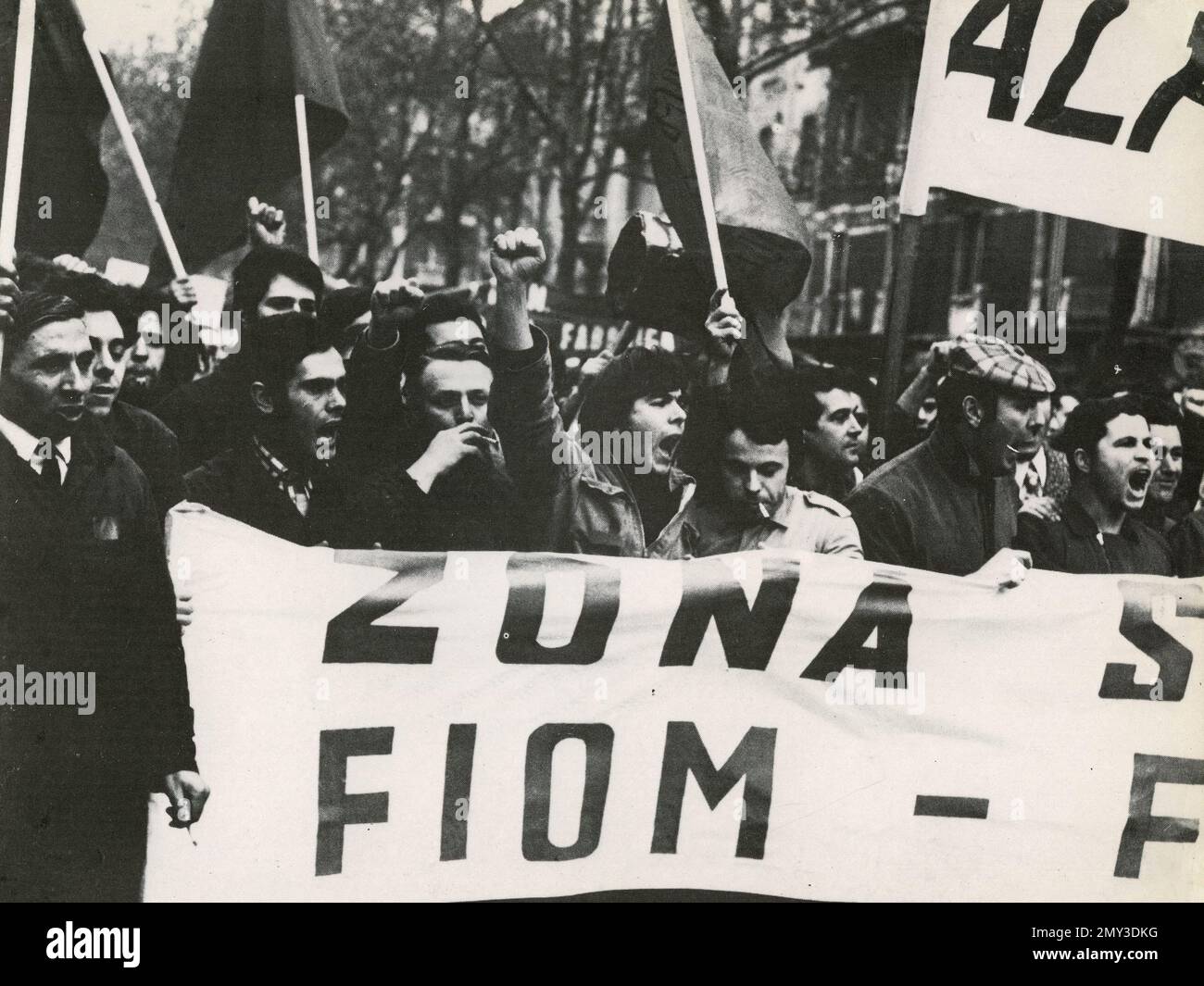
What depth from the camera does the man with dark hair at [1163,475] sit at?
14.4 ft

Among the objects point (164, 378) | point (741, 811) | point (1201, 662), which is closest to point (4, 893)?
point (164, 378)

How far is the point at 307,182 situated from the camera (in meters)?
3.97

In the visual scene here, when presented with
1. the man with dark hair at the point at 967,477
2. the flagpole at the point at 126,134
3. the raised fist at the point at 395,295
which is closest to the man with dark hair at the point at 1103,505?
the man with dark hair at the point at 967,477

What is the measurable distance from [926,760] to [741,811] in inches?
24.0

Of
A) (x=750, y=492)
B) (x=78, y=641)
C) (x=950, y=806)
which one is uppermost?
(x=750, y=492)

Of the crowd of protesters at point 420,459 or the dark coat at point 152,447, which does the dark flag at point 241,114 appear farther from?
the dark coat at point 152,447

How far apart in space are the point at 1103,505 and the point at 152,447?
9.97ft

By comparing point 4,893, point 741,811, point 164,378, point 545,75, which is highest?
point 545,75

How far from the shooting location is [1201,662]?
171 inches

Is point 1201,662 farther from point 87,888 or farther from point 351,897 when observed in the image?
point 87,888

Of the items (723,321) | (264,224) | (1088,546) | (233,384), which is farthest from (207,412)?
(1088,546)

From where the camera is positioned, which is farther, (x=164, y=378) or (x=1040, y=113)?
(x=1040, y=113)

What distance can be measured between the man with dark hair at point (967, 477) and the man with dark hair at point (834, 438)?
79 millimetres

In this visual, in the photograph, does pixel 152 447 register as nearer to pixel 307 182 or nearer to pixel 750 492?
pixel 307 182
